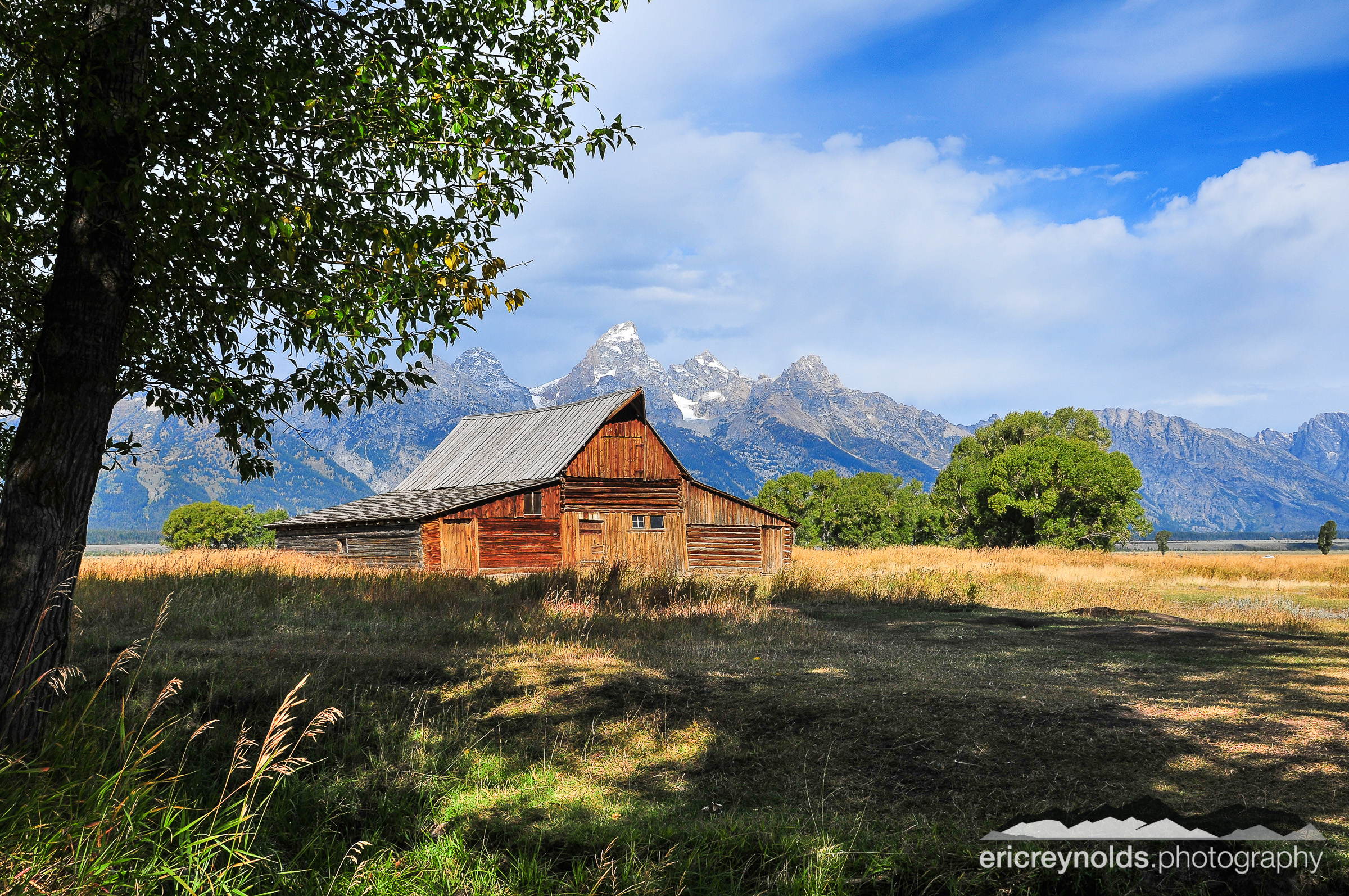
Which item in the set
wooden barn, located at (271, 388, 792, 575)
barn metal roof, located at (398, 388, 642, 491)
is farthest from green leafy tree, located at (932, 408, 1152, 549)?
barn metal roof, located at (398, 388, 642, 491)

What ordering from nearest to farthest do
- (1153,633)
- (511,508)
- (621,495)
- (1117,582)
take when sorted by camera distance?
(1153,633) → (1117,582) → (511,508) → (621,495)

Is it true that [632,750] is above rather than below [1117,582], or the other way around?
above

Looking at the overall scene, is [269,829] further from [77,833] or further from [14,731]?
[14,731]

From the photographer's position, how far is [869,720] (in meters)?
6.48

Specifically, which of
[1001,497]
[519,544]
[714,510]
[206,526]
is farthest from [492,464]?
[206,526]

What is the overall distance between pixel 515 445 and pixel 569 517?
7.89m

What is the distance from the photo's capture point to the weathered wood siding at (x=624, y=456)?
34.1 meters

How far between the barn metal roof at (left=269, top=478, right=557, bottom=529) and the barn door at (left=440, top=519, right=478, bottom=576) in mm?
838

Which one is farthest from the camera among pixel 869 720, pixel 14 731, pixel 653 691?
pixel 653 691

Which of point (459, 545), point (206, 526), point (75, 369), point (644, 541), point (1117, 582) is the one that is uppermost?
point (75, 369)

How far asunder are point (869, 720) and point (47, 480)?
6351 mm

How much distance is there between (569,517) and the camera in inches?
1315

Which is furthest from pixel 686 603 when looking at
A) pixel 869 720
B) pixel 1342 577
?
pixel 1342 577

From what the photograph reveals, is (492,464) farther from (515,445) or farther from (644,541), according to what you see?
(644,541)
